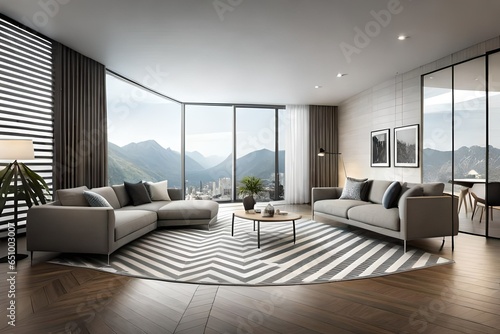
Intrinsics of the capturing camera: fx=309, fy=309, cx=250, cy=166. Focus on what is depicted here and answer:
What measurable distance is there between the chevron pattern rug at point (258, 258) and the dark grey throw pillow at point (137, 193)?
2.19 feet

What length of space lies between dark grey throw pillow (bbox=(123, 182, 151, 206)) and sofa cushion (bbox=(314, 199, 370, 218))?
2937 mm

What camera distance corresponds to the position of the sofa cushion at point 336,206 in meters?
4.73

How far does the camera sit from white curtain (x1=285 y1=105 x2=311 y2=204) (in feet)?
27.3

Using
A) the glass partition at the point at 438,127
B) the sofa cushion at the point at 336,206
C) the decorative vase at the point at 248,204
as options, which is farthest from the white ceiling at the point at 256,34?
the sofa cushion at the point at 336,206

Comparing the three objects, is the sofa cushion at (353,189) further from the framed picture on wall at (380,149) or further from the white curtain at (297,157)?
the white curtain at (297,157)

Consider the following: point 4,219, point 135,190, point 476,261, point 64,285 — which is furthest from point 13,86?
point 476,261

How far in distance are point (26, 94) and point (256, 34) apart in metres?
3.01

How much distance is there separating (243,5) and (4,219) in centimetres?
366

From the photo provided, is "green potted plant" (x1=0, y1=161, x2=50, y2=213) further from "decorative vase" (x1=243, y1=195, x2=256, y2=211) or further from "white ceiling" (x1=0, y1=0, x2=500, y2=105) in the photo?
"decorative vase" (x1=243, y1=195, x2=256, y2=211)

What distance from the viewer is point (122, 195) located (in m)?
4.82

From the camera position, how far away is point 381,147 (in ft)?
21.0

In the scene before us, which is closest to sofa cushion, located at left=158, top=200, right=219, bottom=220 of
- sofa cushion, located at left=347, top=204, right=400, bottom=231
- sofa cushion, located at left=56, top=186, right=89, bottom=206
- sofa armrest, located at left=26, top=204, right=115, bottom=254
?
sofa cushion, located at left=56, top=186, right=89, bottom=206

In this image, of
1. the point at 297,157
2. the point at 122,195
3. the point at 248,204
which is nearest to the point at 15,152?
the point at 122,195

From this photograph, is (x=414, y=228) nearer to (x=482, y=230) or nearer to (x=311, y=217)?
(x=482, y=230)
